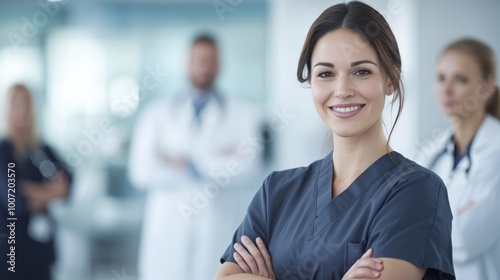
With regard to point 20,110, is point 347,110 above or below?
above

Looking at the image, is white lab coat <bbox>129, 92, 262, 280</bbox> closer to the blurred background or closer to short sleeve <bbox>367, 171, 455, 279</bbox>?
the blurred background

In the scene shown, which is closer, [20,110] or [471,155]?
[471,155]

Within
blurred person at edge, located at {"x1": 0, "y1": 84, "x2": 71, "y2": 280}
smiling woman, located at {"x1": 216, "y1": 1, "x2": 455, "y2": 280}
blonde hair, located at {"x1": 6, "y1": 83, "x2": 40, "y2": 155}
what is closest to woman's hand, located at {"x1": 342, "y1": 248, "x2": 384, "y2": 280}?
smiling woman, located at {"x1": 216, "y1": 1, "x2": 455, "y2": 280}

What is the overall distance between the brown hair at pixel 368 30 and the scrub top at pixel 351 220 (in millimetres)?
120

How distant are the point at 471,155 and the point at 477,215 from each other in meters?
0.21

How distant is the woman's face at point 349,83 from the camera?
1291mm

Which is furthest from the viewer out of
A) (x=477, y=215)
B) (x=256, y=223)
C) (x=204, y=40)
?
(x=204, y=40)

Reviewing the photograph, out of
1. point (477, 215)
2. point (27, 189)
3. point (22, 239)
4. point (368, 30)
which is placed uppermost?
point (368, 30)

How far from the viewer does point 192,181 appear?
3.15 meters

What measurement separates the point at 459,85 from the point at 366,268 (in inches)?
56.4

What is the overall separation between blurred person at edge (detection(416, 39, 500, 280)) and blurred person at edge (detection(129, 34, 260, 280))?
1031mm

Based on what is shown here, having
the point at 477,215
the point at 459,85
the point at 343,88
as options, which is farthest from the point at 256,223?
the point at 459,85

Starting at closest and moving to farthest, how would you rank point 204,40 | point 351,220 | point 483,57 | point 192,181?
point 351,220, point 483,57, point 192,181, point 204,40

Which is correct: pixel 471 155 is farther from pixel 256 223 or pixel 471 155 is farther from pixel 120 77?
pixel 120 77
